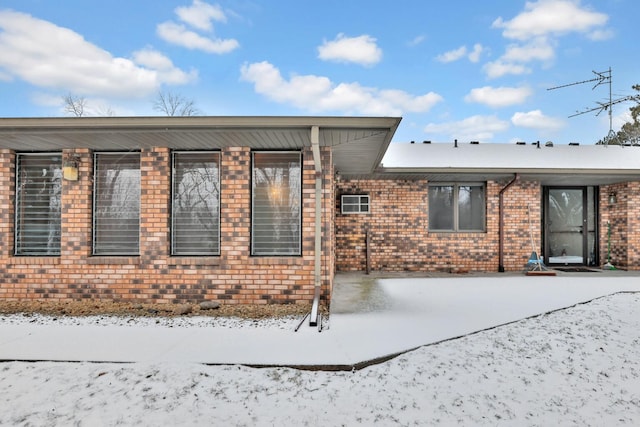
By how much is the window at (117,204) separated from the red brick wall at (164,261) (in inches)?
4.6

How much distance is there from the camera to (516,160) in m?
7.99

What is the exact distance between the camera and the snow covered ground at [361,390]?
2139 millimetres

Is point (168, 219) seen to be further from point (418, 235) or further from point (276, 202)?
point (418, 235)

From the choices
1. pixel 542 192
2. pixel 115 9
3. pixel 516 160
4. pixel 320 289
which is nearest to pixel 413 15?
pixel 516 160

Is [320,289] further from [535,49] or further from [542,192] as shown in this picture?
[535,49]

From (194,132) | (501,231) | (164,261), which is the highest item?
(194,132)

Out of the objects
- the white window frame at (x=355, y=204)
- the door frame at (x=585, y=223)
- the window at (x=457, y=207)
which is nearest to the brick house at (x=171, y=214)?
the white window frame at (x=355, y=204)

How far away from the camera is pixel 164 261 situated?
4.52 metres

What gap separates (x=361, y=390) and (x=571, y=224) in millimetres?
8333

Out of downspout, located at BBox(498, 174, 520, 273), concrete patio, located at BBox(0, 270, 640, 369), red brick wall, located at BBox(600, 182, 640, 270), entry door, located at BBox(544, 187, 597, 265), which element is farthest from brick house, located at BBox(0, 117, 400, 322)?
red brick wall, located at BBox(600, 182, 640, 270)

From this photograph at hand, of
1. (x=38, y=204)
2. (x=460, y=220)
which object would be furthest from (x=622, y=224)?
(x=38, y=204)

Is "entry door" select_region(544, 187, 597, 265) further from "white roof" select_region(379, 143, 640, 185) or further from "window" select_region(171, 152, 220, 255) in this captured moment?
"window" select_region(171, 152, 220, 255)

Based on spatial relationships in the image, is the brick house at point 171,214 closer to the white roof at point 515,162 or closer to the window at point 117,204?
the window at point 117,204

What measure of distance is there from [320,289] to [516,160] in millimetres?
6719
